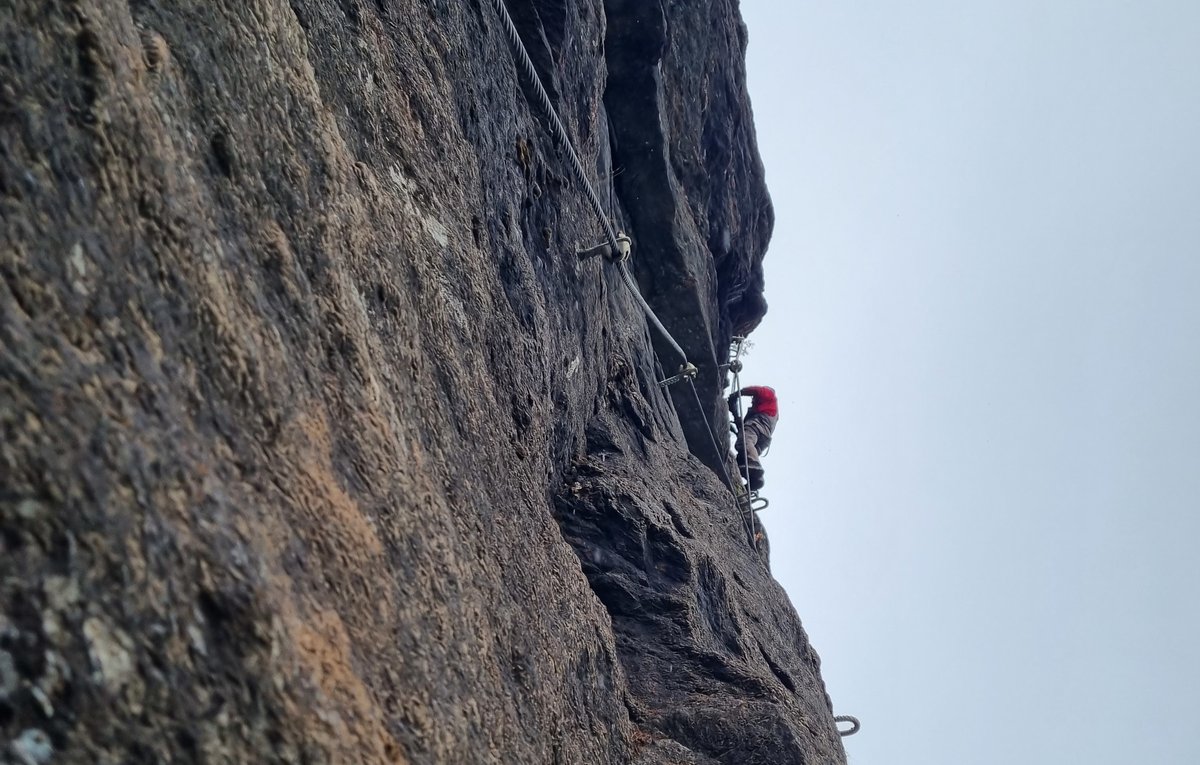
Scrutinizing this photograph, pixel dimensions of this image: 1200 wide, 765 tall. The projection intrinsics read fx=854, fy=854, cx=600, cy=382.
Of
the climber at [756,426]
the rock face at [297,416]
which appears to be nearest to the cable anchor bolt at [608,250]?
the rock face at [297,416]

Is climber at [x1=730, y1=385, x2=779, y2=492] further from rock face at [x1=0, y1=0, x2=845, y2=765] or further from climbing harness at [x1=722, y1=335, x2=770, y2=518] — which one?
rock face at [x1=0, y1=0, x2=845, y2=765]

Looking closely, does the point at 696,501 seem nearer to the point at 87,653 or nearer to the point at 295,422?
the point at 295,422

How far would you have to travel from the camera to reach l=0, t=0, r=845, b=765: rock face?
1857mm

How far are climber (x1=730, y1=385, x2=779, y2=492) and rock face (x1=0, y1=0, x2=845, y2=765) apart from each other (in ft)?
28.9

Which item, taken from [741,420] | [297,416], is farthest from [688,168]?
[297,416]

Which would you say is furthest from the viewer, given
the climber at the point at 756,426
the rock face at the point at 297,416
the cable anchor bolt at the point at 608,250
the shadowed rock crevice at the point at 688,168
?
the climber at the point at 756,426

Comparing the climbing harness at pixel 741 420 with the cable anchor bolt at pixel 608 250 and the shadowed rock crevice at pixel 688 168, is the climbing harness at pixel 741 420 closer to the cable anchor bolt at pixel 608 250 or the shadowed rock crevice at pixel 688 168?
the shadowed rock crevice at pixel 688 168

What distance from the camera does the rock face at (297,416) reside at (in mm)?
1857

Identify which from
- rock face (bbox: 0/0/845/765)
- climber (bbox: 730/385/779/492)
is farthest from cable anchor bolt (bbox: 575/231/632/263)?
climber (bbox: 730/385/779/492)

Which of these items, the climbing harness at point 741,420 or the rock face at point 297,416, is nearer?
the rock face at point 297,416

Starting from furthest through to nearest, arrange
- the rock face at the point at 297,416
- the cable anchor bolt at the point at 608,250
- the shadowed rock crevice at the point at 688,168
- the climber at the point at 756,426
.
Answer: the climber at the point at 756,426 → the shadowed rock crevice at the point at 688,168 → the cable anchor bolt at the point at 608,250 → the rock face at the point at 297,416

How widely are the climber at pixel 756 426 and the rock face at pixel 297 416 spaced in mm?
8823

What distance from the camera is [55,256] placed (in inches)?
78.2

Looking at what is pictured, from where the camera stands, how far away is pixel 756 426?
654 inches
